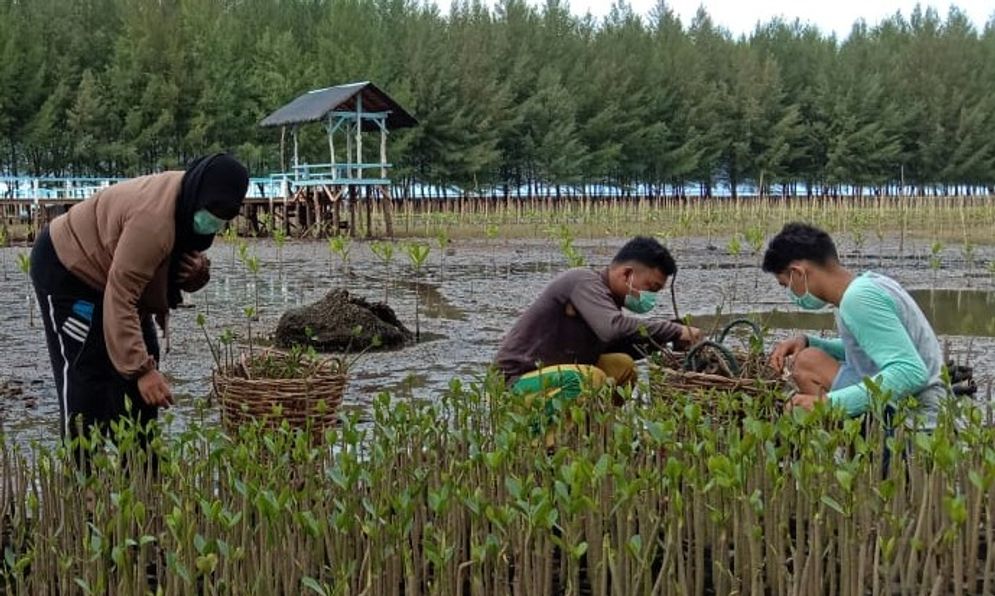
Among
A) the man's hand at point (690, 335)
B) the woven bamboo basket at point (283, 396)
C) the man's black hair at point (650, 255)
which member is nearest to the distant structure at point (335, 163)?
the woven bamboo basket at point (283, 396)

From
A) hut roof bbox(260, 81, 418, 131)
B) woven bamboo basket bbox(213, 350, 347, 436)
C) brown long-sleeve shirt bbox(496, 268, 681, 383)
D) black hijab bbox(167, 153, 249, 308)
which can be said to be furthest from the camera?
hut roof bbox(260, 81, 418, 131)

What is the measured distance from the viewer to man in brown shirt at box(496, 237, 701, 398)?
14.9ft

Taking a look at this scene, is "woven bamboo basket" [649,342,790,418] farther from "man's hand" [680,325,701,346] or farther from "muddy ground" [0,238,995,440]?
"muddy ground" [0,238,995,440]

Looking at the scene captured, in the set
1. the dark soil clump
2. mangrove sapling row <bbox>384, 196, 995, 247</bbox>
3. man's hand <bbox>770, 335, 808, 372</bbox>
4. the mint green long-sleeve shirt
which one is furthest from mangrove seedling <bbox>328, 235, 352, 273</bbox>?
mangrove sapling row <bbox>384, 196, 995, 247</bbox>

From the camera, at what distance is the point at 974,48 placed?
2373 inches

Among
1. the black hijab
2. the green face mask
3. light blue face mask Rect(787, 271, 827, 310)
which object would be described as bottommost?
light blue face mask Rect(787, 271, 827, 310)

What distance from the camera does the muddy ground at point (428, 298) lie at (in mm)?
7434

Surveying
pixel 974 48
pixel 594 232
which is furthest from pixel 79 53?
pixel 974 48

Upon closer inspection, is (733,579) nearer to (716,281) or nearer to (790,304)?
(790,304)

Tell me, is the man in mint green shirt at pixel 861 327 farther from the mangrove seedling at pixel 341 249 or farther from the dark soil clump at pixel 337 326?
the mangrove seedling at pixel 341 249

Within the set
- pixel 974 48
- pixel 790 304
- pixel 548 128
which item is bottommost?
pixel 790 304

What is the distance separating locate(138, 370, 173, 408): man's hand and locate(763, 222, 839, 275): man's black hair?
2184mm

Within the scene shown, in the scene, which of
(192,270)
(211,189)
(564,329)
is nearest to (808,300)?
(564,329)

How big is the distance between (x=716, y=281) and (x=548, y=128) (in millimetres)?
33729
